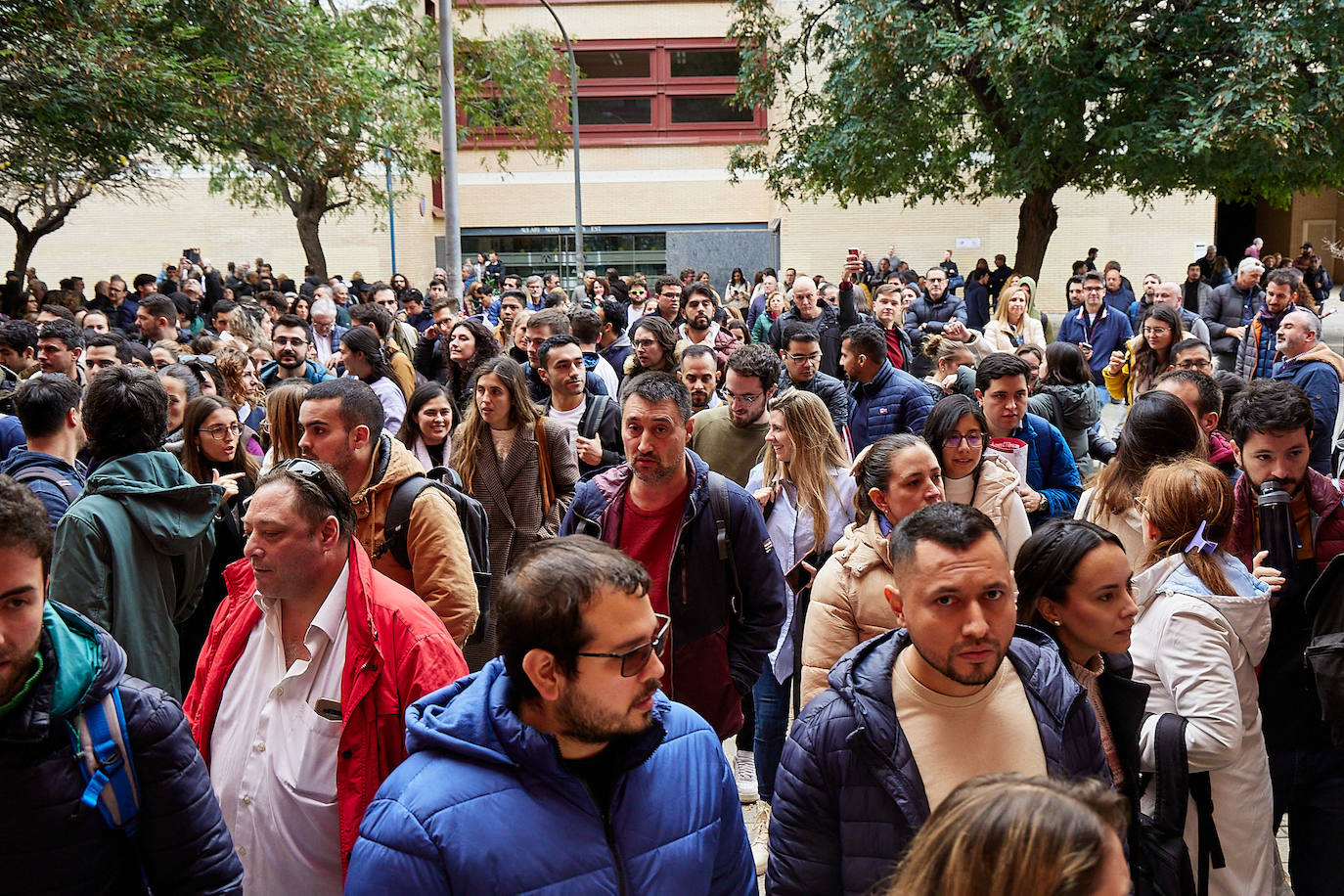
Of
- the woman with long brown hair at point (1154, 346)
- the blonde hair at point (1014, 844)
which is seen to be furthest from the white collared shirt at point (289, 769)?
the woman with long brown hair at point (1154, 346)

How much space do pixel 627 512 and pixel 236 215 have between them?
112 feet

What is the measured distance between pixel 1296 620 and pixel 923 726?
206 centimetres

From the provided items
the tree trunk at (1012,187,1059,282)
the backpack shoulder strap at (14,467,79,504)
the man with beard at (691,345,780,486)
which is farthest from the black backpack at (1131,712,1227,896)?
the tree trunk at (1012,187,1059,282)

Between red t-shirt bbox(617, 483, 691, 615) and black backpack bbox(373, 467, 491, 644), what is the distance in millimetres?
613

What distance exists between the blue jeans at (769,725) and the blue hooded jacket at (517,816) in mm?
2788

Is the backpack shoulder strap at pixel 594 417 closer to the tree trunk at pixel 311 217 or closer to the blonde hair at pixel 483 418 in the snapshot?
the blonde hair at pixel 483 418

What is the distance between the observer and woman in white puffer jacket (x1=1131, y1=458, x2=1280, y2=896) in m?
3.22

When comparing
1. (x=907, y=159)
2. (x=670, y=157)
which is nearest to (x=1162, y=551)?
(x=907, y=159)

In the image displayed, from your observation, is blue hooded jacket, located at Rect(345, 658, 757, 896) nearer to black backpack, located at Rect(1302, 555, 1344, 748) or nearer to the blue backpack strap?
the blue backpack strap

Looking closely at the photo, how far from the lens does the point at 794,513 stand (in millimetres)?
5148

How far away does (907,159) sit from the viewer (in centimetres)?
2045

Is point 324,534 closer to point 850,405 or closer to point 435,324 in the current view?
point 850,405

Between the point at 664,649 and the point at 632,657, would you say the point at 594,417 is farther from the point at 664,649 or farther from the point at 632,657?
the point at 632,657

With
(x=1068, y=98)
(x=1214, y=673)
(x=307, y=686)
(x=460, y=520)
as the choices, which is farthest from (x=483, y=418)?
(x=1068, y=98)
